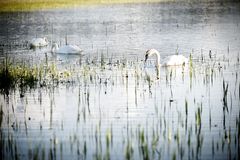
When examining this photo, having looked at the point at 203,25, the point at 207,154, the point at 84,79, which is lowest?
the point at 207,154

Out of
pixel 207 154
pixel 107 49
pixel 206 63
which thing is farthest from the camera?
pixel 107 49

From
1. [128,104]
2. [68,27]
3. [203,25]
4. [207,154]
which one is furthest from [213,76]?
[68,27]

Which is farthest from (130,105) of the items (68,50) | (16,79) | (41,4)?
(41,4)

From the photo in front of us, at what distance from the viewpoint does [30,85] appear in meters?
15.2

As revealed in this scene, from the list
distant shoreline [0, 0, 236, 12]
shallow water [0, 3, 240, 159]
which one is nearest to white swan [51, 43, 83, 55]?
shallow water [0, 3, 240, 159]

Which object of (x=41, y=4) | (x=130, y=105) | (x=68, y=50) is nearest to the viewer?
(x=130, y=105)

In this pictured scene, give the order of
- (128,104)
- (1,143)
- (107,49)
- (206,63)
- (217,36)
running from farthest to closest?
(217,36), (107,49), (206,63), (128,104), (1,143)

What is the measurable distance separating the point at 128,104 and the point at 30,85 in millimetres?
3338

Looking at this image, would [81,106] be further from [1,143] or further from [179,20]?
[179,20]

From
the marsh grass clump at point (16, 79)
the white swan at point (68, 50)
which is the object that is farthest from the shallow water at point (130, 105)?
the marsh grass clump at point (16, 79)

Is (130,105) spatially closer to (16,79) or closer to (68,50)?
(16,79)

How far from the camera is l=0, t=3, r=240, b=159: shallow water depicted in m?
9.64

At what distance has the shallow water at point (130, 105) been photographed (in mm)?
9641

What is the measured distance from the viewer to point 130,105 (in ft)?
41.9
